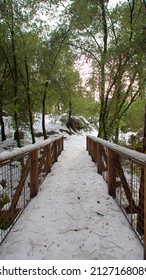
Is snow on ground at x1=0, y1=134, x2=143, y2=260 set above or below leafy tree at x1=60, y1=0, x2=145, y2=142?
below

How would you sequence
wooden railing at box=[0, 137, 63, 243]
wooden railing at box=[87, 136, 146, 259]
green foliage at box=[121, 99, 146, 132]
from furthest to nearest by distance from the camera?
green foliage at box=[121, 99, 146, 132]
wooden railing at box=[0, 137, 63, 243]
wooden railing at box=[87, 136, 146, 259]

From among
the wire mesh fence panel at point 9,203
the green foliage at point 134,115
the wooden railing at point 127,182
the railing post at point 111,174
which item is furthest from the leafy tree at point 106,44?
the wire mesh fence panel at point 9,203

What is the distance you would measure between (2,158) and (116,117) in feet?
21.1

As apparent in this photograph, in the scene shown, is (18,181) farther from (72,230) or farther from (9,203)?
(72,230)

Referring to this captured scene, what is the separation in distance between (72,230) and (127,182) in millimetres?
1457

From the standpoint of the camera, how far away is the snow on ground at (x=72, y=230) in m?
2.04

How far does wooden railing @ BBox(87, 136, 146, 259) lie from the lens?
227cm

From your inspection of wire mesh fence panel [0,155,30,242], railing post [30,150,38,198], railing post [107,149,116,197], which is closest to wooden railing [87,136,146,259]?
railing post [107,149,116,197]

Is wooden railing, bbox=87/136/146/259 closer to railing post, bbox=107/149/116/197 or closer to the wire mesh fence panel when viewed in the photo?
railing post, bbox=107/149/116/197

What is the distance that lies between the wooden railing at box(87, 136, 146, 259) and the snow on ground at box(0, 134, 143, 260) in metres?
0.13

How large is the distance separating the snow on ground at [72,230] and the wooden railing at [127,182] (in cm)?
13

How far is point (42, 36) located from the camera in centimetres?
Answer: 831

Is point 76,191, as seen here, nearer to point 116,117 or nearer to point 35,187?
point 35,187

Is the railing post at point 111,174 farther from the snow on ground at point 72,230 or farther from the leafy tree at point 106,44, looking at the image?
the leafy tree at point 106,44
